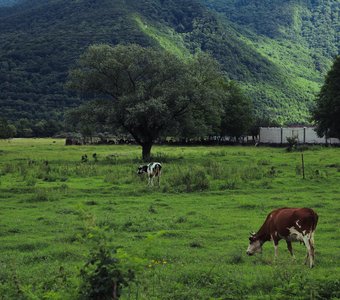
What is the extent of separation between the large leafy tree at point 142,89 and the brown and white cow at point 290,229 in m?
35.0

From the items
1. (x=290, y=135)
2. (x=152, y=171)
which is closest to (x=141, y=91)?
(x=152, y=171)

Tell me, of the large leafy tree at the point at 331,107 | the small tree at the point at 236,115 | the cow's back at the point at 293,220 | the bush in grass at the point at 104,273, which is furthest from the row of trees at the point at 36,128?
the bush in grass at the point at 104,273

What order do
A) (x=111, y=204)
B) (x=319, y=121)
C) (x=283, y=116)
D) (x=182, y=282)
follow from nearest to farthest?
(x=182, y=282) < (x=111, y=204) < (x=319, y=121) < (x=283, y=116)

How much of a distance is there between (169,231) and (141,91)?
3391 cm

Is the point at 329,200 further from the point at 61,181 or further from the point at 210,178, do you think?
the point at 61,181

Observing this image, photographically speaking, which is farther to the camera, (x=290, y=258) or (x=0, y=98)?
(x=0, y=98)

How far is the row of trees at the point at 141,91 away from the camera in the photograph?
1946 inches

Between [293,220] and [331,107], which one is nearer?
[293,220]

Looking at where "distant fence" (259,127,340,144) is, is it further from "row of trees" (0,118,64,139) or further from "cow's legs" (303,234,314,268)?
"cow's legs" (303,234,314,268)

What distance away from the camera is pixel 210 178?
30766 millimetres

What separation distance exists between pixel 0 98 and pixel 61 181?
152275mm

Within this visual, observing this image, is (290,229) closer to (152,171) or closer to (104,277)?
(104,277)

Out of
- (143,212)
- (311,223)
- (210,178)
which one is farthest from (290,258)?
(210,178)

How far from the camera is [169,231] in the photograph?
55.0 ft
